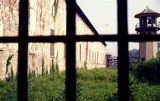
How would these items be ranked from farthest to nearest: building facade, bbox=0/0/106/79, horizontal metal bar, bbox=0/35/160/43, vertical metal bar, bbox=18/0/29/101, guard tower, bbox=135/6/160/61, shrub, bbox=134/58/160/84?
guard tower, bbox=135/6/160/61
shrub, bbox=134/58/160/84
building facade, bbox=0/0/106/79
vertical metal bar, bbox=18/0/29/101
horizontal metal bar, bbox=0/35/160/43

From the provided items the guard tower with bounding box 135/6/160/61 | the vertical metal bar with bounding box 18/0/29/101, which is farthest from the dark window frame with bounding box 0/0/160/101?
the guard tower with bounding box 135/6/160/61

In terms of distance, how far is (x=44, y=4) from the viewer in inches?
523

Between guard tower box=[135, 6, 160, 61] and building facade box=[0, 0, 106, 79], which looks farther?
guard tower box=[135, 6, 160, 61]

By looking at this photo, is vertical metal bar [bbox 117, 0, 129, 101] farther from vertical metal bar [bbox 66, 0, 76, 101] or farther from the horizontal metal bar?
vertical metal bar [bbox 66, 0, 76, 101]

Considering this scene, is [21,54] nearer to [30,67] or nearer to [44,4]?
[30,67]

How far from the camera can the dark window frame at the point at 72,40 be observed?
4.23 ft

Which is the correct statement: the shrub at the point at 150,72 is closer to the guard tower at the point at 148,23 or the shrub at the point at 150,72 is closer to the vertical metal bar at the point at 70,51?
the vertical metal bar at the point at 70,51

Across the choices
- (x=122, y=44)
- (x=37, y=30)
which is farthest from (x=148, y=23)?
(x=122, y=44)

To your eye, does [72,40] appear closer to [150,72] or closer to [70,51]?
[70,51]

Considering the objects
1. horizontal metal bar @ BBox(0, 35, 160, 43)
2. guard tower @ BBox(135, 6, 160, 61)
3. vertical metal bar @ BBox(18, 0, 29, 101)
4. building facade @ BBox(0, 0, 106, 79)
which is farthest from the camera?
guard tower @ BBox(135, 6, 160, 61)

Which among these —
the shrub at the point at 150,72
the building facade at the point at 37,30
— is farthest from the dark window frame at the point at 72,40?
the shrub at the point at 150,72

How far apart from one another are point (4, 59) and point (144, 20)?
87.4ft

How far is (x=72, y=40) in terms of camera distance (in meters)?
1.36

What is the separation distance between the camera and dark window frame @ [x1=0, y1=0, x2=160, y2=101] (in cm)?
129
